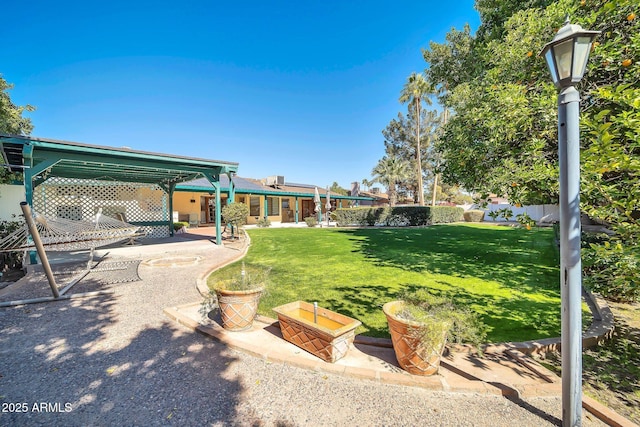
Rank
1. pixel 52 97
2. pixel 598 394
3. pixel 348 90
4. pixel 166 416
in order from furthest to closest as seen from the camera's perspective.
A: pixel 348 90, pixel 52 97, pixel 598 394, pixel 166 416

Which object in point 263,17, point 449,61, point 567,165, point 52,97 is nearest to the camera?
point 567,165

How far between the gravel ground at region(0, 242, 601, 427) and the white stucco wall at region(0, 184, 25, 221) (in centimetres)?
1329

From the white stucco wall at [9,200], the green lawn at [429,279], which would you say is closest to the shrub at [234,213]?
the green lawn at [429,279]

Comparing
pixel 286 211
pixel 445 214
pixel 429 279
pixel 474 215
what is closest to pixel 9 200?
pixel 286 211

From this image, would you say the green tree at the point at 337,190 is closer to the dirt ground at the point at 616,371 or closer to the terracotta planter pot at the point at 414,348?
the dirt ground at the point at 616,371

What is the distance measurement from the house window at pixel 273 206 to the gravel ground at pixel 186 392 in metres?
20.8

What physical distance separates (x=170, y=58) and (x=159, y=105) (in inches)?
139

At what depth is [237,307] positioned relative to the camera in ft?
11.6

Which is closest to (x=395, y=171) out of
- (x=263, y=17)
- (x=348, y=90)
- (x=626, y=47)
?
(x=348, y=90)

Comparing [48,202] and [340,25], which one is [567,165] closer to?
[340,25]

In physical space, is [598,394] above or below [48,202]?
below

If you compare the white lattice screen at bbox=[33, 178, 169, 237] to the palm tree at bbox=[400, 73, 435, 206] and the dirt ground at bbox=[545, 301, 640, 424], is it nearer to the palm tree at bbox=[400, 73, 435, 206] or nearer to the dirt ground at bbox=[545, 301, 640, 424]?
the dirt ground at bbox=[545, 301, 640, 424]

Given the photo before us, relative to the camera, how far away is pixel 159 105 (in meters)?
15.3

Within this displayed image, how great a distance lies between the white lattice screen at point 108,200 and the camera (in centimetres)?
1187
